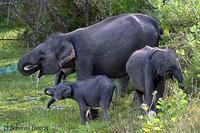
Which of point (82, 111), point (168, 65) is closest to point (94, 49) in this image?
point (82, 111)

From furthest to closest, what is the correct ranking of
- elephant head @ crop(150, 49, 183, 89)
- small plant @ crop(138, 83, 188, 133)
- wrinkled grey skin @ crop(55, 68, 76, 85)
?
wrinkled grey skin @ crop(55, 68, 76, 85)
elephant head @ crop(150, 49, 183, 89)
small plant @ crop(138, 83, 188, 133)

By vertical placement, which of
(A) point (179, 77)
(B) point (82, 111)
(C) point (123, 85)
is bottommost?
(C) point (123, 85)

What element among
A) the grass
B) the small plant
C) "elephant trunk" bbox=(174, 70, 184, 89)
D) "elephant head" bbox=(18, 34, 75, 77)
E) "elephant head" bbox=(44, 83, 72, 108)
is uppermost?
the small plant

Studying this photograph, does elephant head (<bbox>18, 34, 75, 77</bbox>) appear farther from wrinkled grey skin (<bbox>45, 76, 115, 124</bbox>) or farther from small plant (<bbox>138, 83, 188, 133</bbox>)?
small plant (<bbox>138, 83, 188, 133</bbox>)

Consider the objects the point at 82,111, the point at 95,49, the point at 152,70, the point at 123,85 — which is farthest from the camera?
the point at 123,85

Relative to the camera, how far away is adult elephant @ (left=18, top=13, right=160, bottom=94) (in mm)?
11211

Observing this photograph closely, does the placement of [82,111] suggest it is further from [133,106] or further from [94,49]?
[94,49]

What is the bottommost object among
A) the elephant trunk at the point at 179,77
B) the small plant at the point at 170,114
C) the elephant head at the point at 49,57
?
the elephant head at the point at 49,57

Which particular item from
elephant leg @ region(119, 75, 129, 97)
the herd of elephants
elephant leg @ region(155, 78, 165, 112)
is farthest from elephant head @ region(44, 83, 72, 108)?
elephant leg @ region(119, 75, 129, 97)

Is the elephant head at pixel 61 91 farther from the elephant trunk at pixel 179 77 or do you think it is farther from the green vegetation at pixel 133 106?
the elephant trunk at pixel 179 77

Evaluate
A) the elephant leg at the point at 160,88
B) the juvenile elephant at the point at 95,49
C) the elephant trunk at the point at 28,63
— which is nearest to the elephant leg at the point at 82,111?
the juvenile elephant at the point at 95,49

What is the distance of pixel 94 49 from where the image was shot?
446 inches

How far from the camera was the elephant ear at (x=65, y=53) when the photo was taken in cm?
1110

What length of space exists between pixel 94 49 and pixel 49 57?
2.63 feet
